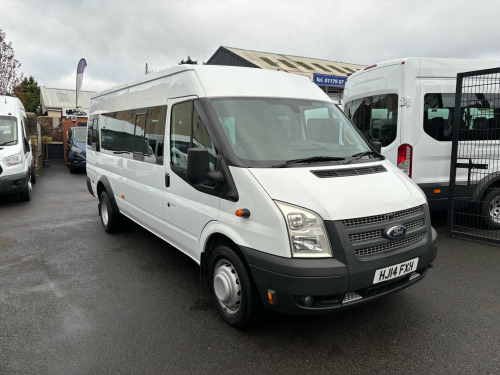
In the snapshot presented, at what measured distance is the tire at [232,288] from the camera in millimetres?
3109

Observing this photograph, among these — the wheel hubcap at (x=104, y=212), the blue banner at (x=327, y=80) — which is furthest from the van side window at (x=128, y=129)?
the blue banner at (x=327, y=80)

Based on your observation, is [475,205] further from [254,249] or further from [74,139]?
[74,139]

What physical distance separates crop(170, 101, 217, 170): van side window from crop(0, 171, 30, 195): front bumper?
645 cm

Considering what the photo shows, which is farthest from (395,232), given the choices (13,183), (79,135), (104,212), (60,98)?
(60,98)

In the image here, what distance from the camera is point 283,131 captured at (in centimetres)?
360

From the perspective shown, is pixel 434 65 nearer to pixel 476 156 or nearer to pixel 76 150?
pixel 476 156

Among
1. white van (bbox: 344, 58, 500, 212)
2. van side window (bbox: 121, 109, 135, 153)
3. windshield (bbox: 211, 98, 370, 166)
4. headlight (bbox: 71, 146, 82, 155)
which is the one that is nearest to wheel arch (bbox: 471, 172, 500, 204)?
white van (bbox: 344, 58, 500, 212)

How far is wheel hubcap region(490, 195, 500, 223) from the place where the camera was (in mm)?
6043

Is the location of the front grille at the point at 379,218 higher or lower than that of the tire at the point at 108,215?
higher

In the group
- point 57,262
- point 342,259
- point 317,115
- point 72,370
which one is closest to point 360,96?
point 317,115

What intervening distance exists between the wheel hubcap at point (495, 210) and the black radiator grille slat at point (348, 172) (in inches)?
145

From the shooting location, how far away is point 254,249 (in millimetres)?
2971

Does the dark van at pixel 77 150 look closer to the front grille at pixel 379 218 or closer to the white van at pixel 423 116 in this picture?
the white van at pixel 423 116

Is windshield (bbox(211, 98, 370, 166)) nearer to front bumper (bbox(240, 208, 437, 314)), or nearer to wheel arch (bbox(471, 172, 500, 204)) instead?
front bumper (bbox(240, 208, 437, 314))
